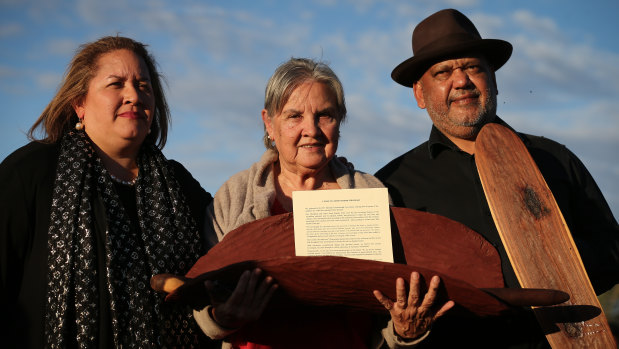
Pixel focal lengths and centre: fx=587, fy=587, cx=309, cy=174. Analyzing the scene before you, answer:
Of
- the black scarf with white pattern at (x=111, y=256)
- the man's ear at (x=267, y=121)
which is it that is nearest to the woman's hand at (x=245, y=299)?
the black scarf with white pattern at (x=111, y=256)

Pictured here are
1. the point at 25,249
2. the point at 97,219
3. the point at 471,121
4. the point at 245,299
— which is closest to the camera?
the point at 245,299

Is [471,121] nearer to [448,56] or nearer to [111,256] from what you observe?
[448,56]

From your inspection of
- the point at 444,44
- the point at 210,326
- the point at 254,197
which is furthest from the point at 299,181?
the point at 444,44

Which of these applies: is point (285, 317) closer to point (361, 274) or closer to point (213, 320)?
point (213, 320)

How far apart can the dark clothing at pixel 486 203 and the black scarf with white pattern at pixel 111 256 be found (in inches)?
46.7

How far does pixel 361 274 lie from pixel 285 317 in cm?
62

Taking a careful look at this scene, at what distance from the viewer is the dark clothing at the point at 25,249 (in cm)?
255

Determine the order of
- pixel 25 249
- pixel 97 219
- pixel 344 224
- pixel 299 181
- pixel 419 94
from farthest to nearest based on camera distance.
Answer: pixel 419 94
pixel 299 181
pixel 97 219
pixel 25 249
pixel 344 224

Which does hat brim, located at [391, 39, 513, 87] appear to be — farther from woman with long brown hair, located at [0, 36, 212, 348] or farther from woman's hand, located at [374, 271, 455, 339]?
woman's hand, located at [374, 271, 455, 339]

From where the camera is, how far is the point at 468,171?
10.2 ft

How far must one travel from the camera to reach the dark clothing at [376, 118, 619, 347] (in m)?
2.84

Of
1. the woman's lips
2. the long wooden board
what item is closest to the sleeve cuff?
the woman's lips

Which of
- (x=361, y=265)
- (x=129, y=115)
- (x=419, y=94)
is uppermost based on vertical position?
(x=419, y=94)

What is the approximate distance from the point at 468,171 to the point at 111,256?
1.83 meters
